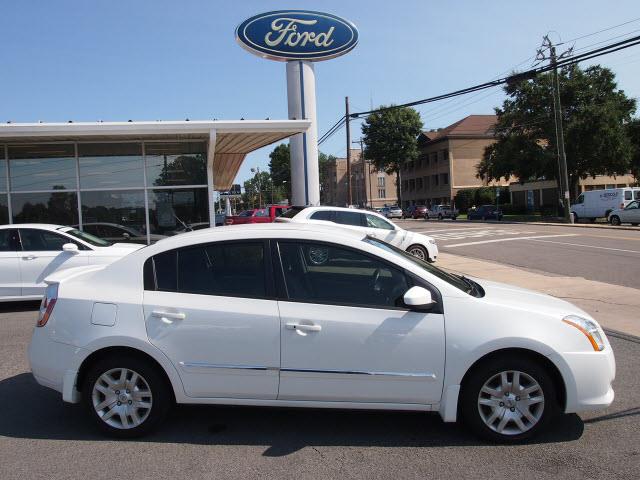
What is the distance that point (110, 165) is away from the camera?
15.8m

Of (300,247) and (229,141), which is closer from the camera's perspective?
(300,247)

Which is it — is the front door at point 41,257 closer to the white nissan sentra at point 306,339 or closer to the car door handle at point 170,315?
the white nissan sentra at point 306,339

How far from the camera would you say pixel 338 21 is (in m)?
20.3

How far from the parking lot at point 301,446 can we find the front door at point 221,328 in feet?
1.39

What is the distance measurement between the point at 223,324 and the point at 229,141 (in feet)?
45.0

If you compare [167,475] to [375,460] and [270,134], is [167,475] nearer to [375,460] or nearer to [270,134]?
[375,460]

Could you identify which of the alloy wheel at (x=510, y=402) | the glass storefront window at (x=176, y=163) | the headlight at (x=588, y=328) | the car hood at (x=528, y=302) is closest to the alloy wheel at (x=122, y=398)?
the alloy wheel at (x=510, y=402)

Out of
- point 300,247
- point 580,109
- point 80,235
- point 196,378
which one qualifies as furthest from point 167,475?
point 580,109

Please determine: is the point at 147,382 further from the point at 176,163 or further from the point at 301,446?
the point at 176,163

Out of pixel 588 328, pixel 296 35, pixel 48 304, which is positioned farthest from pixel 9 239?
pixel 296 35

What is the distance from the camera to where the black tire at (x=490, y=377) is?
12.8ft

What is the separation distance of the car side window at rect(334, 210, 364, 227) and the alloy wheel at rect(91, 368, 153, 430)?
11251mm

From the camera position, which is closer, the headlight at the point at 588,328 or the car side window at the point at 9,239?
the headlight at the point at 588,328

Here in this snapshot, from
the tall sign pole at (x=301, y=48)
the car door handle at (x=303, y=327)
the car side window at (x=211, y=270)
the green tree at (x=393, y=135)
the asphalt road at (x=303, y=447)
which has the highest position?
the green tree at (x=393, y=135)
